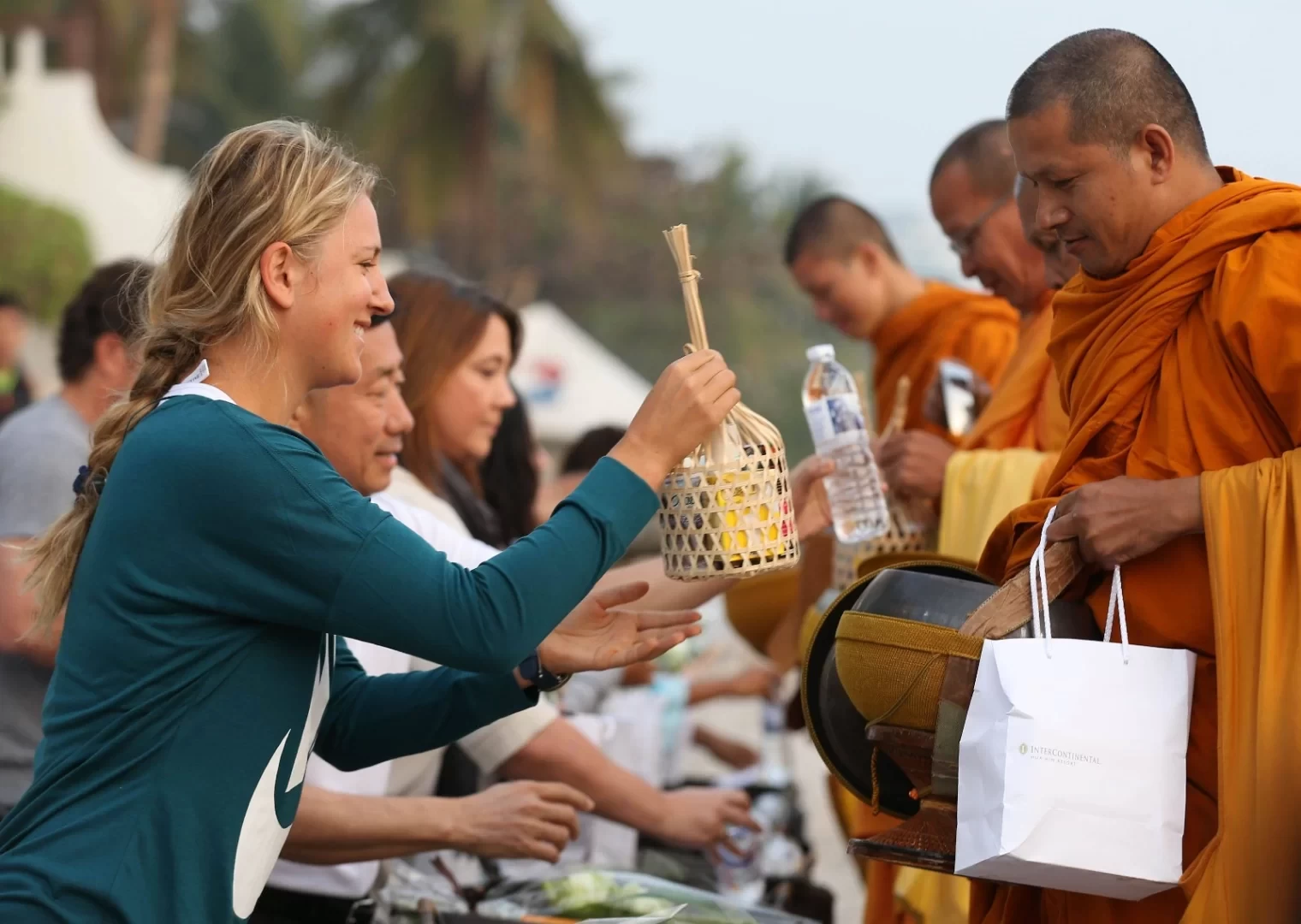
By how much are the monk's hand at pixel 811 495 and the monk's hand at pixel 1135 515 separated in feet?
3.13

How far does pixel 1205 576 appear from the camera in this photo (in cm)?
262

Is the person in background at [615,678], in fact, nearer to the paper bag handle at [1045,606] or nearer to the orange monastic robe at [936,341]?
the orange monastic robe at [936,341]

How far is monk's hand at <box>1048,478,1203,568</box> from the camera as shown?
100 inches

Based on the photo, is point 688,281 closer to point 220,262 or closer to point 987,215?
point 220,262

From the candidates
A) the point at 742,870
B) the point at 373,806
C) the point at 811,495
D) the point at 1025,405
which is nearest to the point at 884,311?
the point at 1025,405

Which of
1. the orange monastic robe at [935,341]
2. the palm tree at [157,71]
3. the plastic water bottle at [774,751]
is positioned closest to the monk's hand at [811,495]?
the orange monastic robe at [935,341]

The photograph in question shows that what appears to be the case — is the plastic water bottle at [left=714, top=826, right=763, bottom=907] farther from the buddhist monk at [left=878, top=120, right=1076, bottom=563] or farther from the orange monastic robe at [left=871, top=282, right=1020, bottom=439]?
the orange monastic robe at [left=871, top=282, right=1020, bottom=439]

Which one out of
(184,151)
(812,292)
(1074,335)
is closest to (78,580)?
(1074,335)

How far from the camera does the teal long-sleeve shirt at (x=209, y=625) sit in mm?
2180

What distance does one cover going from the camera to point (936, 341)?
5.34 m

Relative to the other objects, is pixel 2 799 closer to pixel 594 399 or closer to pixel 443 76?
pixel 594 399

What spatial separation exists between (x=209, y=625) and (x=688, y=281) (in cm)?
94

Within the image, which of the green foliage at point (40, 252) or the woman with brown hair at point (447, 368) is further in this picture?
the green foliage at point (40, 252)

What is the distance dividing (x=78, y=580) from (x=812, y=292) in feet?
12.9
